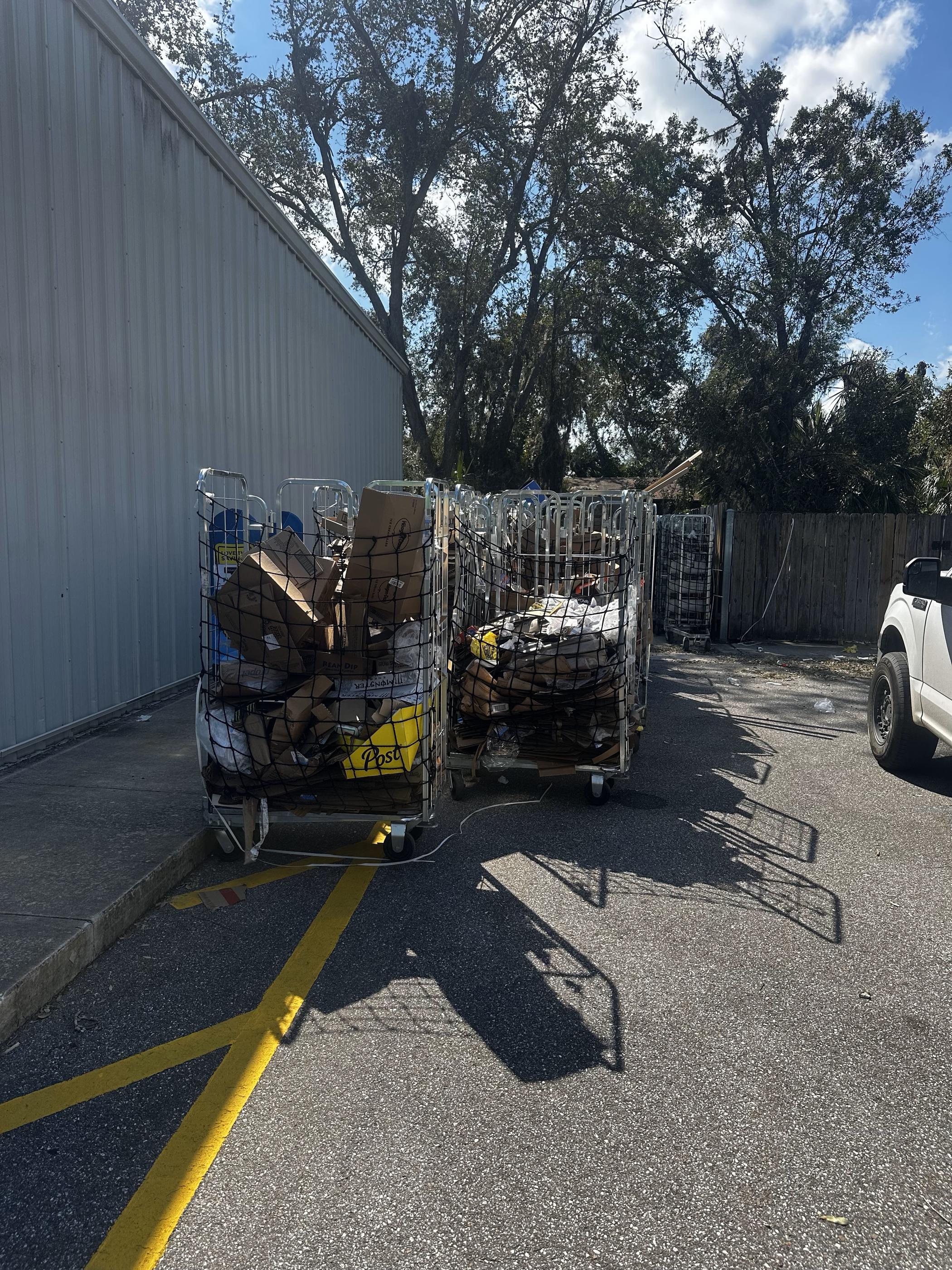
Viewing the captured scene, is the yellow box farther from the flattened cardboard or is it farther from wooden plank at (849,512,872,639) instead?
wooden plank at (849,512,872,639)

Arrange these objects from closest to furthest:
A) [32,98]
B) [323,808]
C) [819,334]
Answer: [323,808]
[32,98]
[819,334]

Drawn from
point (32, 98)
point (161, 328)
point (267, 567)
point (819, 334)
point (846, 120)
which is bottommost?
point (267, 567)

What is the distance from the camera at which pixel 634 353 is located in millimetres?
24562

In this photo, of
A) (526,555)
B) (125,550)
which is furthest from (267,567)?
(125,550)

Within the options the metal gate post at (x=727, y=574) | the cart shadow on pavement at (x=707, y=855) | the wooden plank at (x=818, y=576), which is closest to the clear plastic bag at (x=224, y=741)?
the cart shadow on pavement at (x=707, y=855)

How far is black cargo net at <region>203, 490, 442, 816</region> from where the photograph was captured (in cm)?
470

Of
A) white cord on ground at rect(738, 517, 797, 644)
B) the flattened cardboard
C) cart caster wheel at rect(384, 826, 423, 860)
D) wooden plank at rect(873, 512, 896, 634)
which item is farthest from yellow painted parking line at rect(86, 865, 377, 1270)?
wooden plank at rect(873, 512, 896, 634)

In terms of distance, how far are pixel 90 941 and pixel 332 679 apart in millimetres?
1669

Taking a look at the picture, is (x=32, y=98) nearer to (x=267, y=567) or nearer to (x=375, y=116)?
(x=267, y=567)

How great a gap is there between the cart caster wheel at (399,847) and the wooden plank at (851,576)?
1190 centimetres

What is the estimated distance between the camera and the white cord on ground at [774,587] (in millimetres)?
15055

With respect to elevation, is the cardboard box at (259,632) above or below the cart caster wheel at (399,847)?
above

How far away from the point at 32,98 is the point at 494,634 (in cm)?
471

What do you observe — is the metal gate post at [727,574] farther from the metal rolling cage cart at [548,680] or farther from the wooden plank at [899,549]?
the metal rolling cage cart at [548,680]
